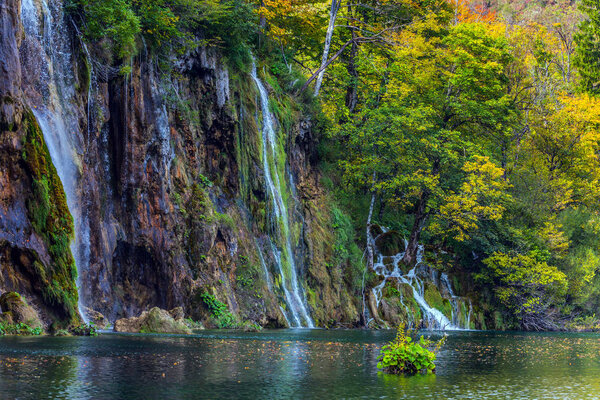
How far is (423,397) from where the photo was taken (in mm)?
9164

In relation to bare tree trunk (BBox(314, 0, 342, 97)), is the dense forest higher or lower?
lower

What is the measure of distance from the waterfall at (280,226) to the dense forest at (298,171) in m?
0.14

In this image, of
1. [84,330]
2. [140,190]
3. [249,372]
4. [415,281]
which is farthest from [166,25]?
[415,281]

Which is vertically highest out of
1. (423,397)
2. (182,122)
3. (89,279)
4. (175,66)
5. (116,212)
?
(175,66)

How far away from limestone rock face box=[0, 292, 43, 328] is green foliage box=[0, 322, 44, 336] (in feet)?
0.28

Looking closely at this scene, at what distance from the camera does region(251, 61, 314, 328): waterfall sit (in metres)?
28.8

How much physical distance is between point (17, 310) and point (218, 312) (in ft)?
28.2

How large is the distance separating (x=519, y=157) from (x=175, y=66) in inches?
1034

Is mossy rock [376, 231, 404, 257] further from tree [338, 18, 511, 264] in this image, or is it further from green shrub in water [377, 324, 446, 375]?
green shrub in water [377, 324, 446, 375]

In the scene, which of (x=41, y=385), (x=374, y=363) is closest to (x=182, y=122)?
(x=374, y=363)

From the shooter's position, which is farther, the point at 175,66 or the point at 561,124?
the point at 561,124

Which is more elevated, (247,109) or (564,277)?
(247,109)

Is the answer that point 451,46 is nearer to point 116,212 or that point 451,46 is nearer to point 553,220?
point 553,220

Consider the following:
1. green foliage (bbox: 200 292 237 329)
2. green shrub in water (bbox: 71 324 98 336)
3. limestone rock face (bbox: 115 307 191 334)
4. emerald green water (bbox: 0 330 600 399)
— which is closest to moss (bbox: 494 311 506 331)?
green foliage (bbox: 200 292 237 329)
